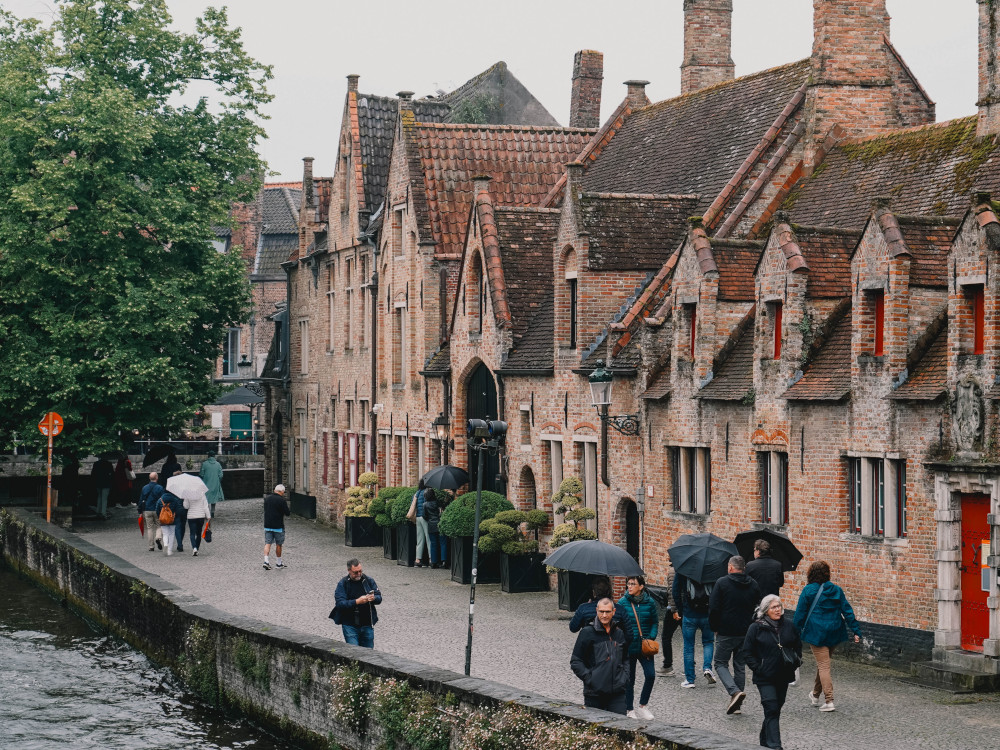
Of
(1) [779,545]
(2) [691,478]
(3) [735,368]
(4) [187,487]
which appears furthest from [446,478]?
(1) [779,545]

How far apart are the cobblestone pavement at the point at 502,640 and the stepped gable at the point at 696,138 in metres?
7.98

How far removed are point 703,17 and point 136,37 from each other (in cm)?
1418

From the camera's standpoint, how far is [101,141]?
38250mm

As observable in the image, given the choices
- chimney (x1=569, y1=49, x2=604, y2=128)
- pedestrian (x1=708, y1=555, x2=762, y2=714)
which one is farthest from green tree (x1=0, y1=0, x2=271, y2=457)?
pedestrian (x1=708, y1=555, x2=762, y2=714)

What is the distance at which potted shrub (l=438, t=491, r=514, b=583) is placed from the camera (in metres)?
28.8

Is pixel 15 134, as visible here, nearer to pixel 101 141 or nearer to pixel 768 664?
pixel 101 141

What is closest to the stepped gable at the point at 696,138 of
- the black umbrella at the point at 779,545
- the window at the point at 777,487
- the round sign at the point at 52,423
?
the window at the point at 777,487

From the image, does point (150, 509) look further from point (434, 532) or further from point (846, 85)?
point (846, 85)

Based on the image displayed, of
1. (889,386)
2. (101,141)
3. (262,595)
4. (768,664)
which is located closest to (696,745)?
(768,664)

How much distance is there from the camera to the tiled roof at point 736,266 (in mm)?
24281

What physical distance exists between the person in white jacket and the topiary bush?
6.72m

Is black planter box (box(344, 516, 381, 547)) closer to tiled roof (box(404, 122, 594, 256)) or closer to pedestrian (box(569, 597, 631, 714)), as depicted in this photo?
tiled roof (box(404, 122, 594, 256))

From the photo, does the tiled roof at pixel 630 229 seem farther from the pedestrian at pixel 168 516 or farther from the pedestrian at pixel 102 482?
the pedestrian at pixel 102 482

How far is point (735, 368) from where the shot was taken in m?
23.9
